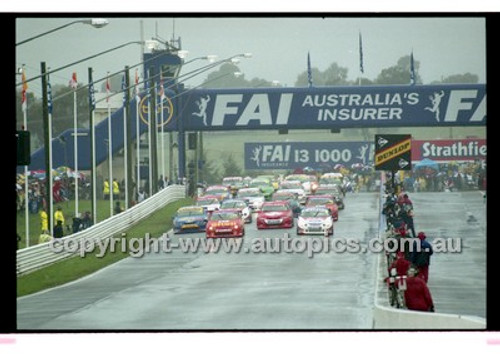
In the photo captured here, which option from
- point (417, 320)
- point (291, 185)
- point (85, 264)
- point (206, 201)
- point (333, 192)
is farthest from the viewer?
point (291, 185)

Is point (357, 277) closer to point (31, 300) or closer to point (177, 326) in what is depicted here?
point (31, 300)

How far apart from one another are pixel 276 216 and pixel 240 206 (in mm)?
2488

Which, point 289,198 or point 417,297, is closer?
point 417,297

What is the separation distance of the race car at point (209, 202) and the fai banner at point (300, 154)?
1.99 metres

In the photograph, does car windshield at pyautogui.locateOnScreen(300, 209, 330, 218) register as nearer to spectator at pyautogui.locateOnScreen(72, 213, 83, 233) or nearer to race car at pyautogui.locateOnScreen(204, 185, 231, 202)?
spectator at pyautogui.locateOnScreen(72, 213, 83, 233)

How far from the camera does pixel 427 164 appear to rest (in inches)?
2992

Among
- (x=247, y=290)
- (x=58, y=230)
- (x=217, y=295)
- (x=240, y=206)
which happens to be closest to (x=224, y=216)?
(x=240, y=206)

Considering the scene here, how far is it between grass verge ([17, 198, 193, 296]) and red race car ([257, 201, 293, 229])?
3.81 m

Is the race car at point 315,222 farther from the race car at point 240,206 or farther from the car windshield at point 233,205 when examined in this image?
the car windshield at point 233,205

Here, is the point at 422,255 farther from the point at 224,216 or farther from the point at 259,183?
the point at 259,183

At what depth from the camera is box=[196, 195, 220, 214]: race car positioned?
194 ft
